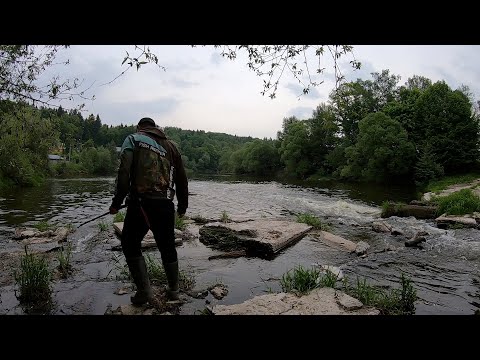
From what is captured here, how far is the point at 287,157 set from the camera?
72.2 meters

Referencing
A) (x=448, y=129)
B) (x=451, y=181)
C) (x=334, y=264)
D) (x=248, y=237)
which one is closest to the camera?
(x=334, y=264)

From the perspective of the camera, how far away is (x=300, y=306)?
4.89m

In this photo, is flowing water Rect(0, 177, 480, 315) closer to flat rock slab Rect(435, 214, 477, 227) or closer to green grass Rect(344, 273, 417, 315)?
green grass Rect(344, 273, 417, 315)

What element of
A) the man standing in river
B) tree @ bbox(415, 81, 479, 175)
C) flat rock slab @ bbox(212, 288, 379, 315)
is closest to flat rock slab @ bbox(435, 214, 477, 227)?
flat rock slab @ bbox(212, 288, 379, 315)

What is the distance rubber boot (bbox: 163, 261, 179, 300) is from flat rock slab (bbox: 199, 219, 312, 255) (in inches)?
138

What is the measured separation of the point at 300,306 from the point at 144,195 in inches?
106

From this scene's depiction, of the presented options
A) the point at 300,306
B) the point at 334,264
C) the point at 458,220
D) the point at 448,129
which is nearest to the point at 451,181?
the point at 448,129

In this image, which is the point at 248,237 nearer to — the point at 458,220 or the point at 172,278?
the point at 172,278

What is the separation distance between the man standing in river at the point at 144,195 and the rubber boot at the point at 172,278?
2 cm

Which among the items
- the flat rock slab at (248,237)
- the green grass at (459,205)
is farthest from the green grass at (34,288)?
the green grass at (459,205)

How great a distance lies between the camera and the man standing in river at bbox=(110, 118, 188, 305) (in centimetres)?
471
